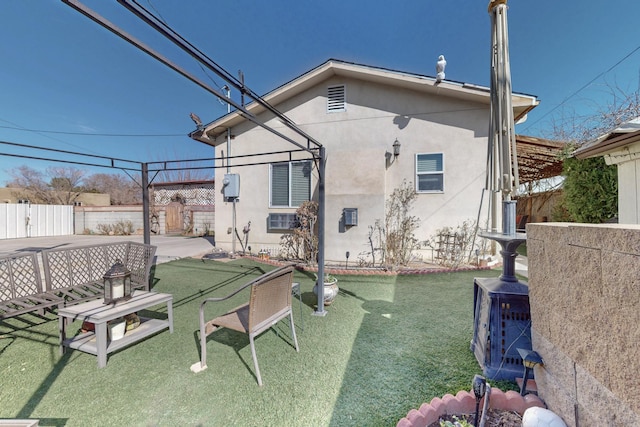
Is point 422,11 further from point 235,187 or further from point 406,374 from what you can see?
point 406,374

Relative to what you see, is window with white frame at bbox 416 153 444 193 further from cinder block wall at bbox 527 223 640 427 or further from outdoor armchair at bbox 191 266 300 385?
outdoor armchair at bbox 191 266 300 385

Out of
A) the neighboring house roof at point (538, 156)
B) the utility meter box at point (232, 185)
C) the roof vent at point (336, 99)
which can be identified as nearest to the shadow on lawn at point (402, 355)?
the neighboring house roof at point (538, 156)

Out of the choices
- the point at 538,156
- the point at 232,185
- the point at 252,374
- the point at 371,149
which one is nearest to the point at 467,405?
the point at 252,374

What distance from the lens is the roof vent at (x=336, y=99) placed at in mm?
7801

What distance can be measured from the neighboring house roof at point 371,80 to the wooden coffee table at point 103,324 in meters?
4.36

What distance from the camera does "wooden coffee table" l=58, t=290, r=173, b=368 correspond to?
8.46 feet

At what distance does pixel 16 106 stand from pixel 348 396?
21.8m

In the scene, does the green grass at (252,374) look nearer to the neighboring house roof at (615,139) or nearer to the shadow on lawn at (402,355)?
the shadow on lawn at (402,355)

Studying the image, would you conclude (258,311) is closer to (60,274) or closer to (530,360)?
(530,360)

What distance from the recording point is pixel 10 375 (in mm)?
Answer: 2486

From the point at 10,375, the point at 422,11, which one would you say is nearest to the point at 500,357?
the point at 10,375

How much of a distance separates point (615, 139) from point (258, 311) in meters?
4.53

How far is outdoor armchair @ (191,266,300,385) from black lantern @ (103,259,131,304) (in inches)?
45.9

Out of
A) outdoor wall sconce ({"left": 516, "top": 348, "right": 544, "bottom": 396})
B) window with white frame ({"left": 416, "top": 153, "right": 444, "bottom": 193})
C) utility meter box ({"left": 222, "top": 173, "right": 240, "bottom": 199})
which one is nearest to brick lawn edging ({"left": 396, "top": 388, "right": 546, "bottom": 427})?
outdoor wall sconce ({"left": 516, "top": 348, "right": 544, "bottom": 396})
